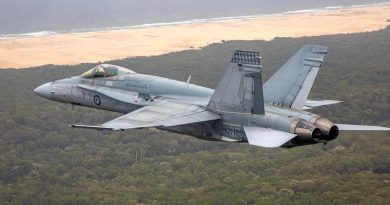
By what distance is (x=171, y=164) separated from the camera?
86062mm

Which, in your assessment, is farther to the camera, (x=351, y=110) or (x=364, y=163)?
(x=351, y=110)

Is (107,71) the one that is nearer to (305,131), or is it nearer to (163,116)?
(163,116)

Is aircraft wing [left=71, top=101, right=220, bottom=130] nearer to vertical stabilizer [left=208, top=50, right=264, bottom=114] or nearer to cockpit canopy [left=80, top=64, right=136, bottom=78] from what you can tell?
vertical stabilizer [left=208, top=50, right=264, bottom=114]

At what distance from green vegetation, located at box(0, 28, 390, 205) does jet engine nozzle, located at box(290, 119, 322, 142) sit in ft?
92.9

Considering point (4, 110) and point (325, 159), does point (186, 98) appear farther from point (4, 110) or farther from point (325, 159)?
point (4, 110)

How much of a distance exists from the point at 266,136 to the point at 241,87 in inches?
118

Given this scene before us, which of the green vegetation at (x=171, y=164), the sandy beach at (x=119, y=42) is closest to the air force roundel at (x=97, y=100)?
the green vegetation at (x=171, y=164)

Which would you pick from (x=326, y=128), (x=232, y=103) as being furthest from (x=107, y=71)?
(x=326, y=128)

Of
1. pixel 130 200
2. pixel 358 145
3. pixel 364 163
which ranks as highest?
pixel 358 145

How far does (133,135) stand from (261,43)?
80399 millimetres

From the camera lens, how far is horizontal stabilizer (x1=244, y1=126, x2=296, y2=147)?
26500mm

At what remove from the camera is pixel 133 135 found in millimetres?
99500

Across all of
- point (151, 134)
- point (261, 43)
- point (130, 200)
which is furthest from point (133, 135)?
point (261, 43)

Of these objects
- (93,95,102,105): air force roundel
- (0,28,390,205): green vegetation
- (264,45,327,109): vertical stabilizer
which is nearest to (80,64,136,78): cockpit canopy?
(93,95,102,105): air force roundel
